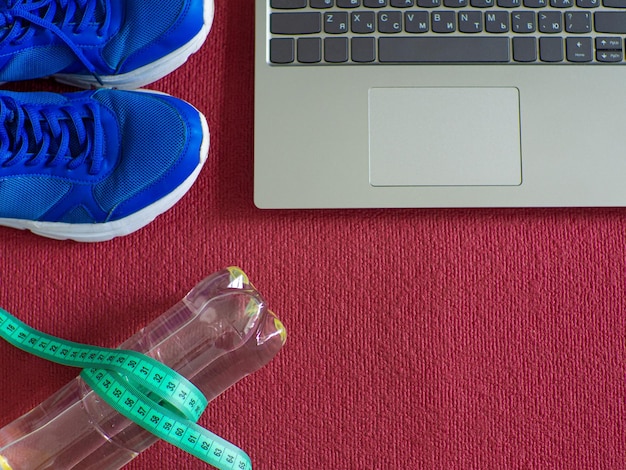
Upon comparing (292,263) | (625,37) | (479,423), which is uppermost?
(625,37)

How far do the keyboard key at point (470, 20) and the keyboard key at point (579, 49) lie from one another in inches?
4.0

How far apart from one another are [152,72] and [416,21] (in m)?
0.32

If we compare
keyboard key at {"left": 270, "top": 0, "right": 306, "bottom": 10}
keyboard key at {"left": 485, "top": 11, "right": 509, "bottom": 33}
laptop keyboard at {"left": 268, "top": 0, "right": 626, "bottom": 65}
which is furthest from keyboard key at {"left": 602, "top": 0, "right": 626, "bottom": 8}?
keyboard key at {"left": 270, "top": 0, "right": 306, "bottom": 10}

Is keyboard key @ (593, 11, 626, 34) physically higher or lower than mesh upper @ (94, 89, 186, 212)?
higher

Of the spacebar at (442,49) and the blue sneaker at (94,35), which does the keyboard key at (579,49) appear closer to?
the spacebar at (442,49)

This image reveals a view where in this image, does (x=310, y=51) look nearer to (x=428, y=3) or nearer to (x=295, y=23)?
(x=295, y=23)

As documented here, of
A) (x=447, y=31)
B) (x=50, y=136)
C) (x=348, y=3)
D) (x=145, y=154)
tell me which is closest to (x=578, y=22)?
(x=447, y=31)

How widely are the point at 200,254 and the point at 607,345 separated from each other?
1.65 ft

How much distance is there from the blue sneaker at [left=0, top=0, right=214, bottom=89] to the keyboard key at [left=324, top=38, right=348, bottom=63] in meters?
0.16

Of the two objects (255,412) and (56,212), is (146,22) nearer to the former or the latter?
(56,212)

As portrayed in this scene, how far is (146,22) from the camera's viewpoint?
787 mm

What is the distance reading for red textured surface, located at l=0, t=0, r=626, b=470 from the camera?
0.80 metres

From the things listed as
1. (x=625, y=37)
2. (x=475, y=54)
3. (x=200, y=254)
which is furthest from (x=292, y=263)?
(x=625, y=37)

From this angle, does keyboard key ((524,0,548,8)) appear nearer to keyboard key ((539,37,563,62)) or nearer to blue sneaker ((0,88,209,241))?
keyboard key ((539,37,563,62))
